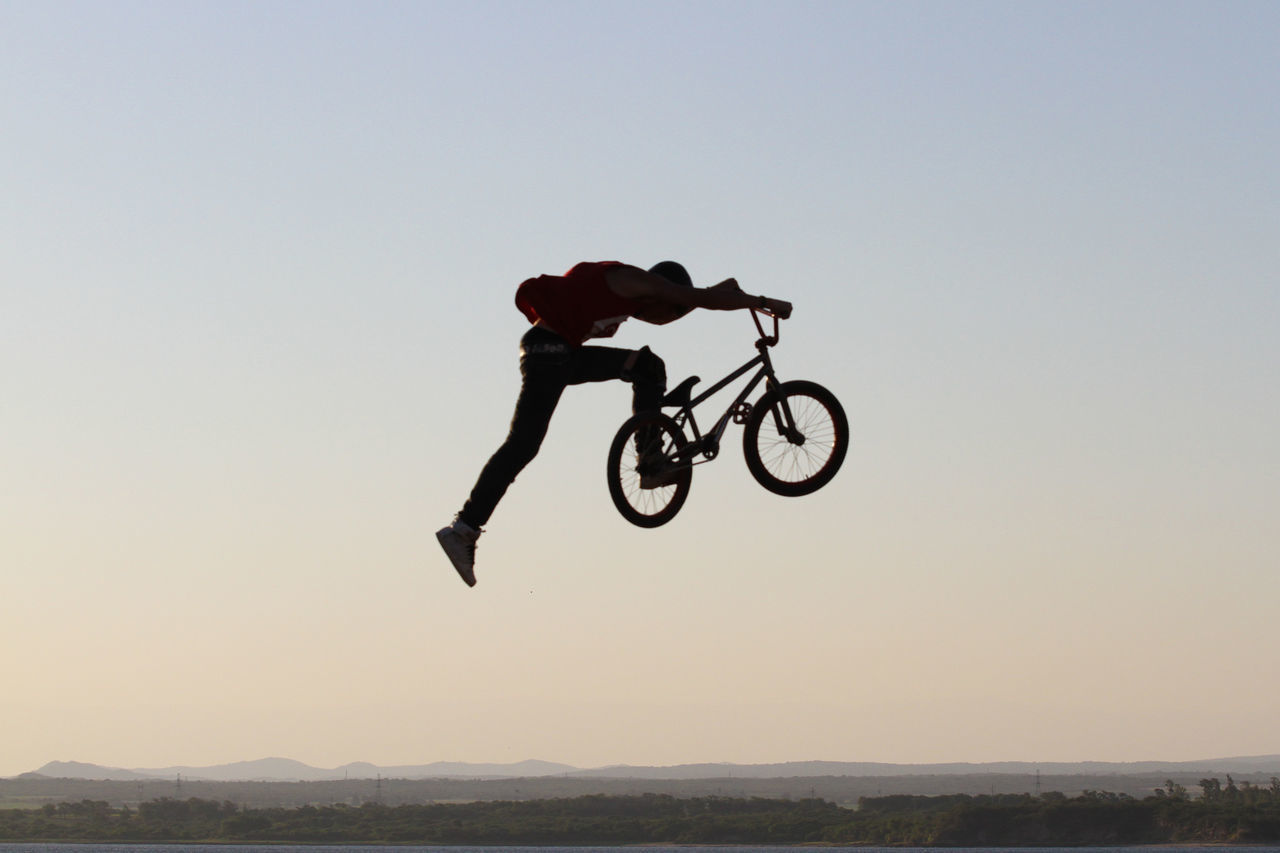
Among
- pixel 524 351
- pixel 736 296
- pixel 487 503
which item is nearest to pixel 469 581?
pixel 487 503

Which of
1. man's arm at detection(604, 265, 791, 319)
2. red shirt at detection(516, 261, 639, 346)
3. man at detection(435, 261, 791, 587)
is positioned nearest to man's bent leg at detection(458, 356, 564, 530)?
man at detection(435, 261, 791, 587)

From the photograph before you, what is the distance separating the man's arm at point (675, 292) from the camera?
19.5 m

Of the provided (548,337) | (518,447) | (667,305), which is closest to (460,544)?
(518,447)

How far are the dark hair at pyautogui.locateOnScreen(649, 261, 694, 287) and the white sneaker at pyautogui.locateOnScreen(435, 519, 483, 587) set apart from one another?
3.49m

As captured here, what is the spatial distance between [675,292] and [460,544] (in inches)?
140

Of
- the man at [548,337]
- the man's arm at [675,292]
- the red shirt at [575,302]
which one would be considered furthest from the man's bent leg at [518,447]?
the man's arm at [675,292]

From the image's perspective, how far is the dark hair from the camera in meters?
20.0

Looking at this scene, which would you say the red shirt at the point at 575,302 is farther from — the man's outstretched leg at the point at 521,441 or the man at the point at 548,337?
the man's outstretched leg at the point at 521,441

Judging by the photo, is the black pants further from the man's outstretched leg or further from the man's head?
the man's head

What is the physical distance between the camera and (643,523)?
853 inches

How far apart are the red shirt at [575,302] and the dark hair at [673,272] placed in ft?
1.75

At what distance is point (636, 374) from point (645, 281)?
2396mm

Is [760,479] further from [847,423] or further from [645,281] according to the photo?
[645,281]

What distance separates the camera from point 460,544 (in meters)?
19.4
